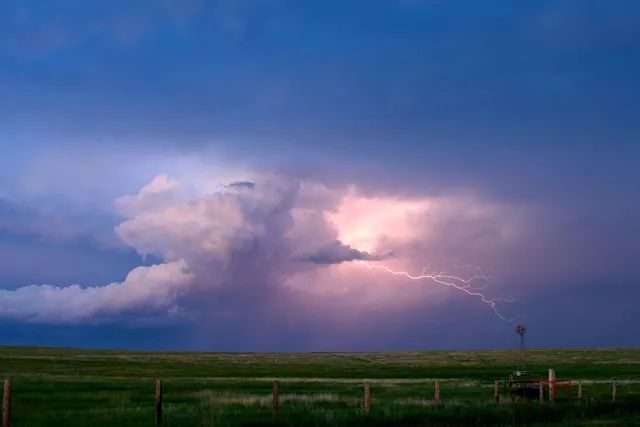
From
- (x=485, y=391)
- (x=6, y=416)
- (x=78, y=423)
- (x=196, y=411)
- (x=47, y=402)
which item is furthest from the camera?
(x=485, y=391)

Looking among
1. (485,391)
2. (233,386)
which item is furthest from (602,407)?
(233,386)

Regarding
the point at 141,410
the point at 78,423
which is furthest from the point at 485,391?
the point at 78,423

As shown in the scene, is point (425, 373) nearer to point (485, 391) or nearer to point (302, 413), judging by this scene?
point (485, 391)

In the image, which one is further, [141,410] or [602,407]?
[602,407]

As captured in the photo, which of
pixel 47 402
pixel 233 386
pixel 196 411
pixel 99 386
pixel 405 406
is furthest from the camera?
pixel 233 386

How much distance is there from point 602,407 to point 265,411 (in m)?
15.8

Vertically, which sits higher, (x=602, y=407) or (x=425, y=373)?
(x=602, y=407)

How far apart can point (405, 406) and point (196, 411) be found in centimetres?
936

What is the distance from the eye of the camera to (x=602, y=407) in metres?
33.1

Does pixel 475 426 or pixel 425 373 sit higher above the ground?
pixel 475 426

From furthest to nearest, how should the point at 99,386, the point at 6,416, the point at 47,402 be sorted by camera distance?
the point at 99,386 < the point at 47,402 < the point at 6,416

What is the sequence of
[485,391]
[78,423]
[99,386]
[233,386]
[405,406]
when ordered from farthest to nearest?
[233,386] → [99,386] → [485,391] → [405,406] → [78,423]

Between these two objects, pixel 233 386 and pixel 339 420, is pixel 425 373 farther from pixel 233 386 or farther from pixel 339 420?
pixel 339 420

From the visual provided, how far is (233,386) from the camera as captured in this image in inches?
2298
